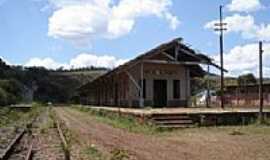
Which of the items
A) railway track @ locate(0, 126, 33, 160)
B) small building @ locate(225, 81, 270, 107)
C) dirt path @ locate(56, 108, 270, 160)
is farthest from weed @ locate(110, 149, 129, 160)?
small building @ locate(225, 81, 270, 107)

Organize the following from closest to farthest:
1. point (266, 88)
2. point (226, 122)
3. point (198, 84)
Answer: point (226, 122) → point (266, 88) → point (198, 84)

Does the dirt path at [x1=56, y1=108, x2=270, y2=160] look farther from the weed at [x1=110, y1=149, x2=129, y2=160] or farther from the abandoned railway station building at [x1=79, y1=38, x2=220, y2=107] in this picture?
the abandoned railway station building at [x1=79, y1=38, x2=220, y2=107]

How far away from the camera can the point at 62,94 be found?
334 feet

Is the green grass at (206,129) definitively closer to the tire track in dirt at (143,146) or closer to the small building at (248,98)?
the tire track in dirt at (143,146)

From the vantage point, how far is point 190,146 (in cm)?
1212

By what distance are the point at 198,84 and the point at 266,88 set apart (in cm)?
1779

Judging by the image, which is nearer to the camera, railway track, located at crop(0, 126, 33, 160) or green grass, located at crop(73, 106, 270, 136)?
railway track, located at crop(0, 126, 33, 160)

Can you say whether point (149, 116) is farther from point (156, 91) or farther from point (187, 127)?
point (156, 91)

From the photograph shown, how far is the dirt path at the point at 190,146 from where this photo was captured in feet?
33.9

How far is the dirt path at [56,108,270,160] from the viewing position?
10336mm

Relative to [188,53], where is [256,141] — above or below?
below

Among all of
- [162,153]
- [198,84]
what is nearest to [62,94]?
[198,84]

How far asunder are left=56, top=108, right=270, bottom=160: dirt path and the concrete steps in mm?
1676

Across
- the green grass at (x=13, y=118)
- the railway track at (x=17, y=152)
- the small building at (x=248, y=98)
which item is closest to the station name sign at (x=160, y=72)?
the small building at (x=248, y=98)
